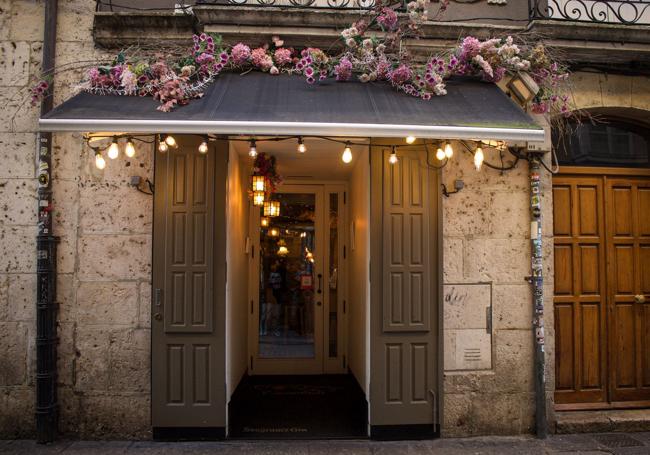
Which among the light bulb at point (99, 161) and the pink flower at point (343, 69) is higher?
the pink flower at point (343, 69)

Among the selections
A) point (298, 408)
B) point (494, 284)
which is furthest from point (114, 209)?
point (494, 284)

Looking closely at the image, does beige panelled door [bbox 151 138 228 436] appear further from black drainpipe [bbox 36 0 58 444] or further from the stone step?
the stone step

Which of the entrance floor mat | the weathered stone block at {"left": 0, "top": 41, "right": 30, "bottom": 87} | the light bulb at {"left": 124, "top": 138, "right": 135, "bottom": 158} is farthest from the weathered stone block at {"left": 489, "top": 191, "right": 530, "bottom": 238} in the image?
the weathered stone block at {"left": 0, "top": 41, "right": 30, "bottom": 87}

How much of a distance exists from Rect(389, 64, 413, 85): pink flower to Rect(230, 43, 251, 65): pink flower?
162 cm

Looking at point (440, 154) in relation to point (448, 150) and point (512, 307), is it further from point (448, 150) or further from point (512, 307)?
point (512, 307)

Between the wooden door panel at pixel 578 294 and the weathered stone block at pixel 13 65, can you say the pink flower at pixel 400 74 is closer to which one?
the wooden door panel at pixel 578 294

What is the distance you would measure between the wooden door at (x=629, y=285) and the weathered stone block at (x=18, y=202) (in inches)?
272

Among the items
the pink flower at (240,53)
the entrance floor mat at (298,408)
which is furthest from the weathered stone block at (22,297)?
the pink flower at (240,53)

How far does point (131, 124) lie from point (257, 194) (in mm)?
2367

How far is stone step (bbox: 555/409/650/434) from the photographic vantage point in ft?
17.4

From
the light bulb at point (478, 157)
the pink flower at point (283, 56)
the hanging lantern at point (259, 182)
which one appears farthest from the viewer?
the hanging lantern at point (259, 182)

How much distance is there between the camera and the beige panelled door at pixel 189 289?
502 cm

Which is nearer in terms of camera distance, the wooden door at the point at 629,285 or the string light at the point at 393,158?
the string light at the point at 393,158

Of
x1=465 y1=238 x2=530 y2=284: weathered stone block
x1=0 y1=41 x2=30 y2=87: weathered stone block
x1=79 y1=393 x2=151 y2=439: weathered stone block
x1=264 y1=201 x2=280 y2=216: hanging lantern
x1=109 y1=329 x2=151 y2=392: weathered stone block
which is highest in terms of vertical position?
x1=0 y1=41 x2=30 y2=87: weathered stone block
